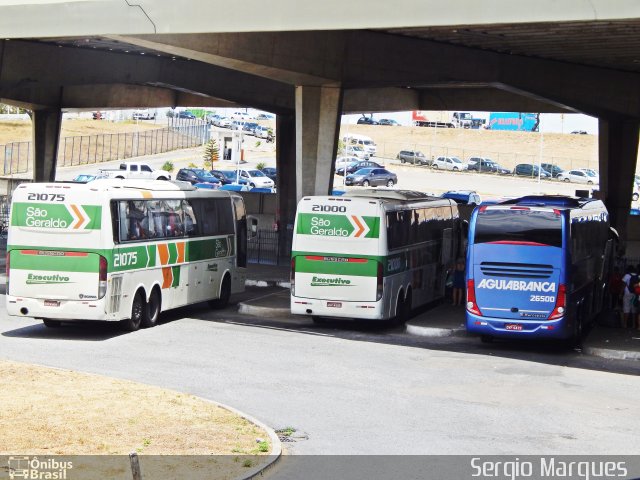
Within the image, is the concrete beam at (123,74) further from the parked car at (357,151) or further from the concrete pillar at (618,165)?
the parked car at (357,151)

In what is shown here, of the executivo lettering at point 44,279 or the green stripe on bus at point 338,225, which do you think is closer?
the executivo lettering at point 44,279

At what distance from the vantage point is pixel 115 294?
23.6 m

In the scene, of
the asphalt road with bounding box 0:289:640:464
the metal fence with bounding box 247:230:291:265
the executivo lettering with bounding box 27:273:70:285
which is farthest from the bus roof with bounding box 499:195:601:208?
the metal fence with bounding box 247:230:291:265

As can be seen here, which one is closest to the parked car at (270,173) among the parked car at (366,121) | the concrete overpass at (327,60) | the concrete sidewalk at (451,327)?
the concrete overpass at (327,60)

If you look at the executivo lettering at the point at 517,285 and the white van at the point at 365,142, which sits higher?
the white van at the point at 365,142

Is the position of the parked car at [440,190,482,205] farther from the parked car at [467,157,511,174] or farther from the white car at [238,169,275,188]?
the parked car at [467,157,511,174]

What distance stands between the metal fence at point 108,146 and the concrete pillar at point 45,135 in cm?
2944

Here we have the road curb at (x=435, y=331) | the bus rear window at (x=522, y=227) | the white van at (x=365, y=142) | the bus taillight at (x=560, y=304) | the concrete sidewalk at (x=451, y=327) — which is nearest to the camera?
the bus taillight at (x=560, y=304)

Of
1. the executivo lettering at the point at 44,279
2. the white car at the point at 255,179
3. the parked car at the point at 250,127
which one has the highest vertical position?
the parked car at the point at 250,127

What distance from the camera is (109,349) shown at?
22312 millimetres

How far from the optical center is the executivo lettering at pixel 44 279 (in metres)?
23.2

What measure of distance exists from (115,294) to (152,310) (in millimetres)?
2313

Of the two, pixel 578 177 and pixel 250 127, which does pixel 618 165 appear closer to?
pixel 578 177

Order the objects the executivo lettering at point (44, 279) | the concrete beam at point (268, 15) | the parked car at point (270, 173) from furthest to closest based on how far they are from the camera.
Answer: the parked car at point (270, 173), the executivo lettering at point (44, 279), the concrete beam at point (268, 15)
